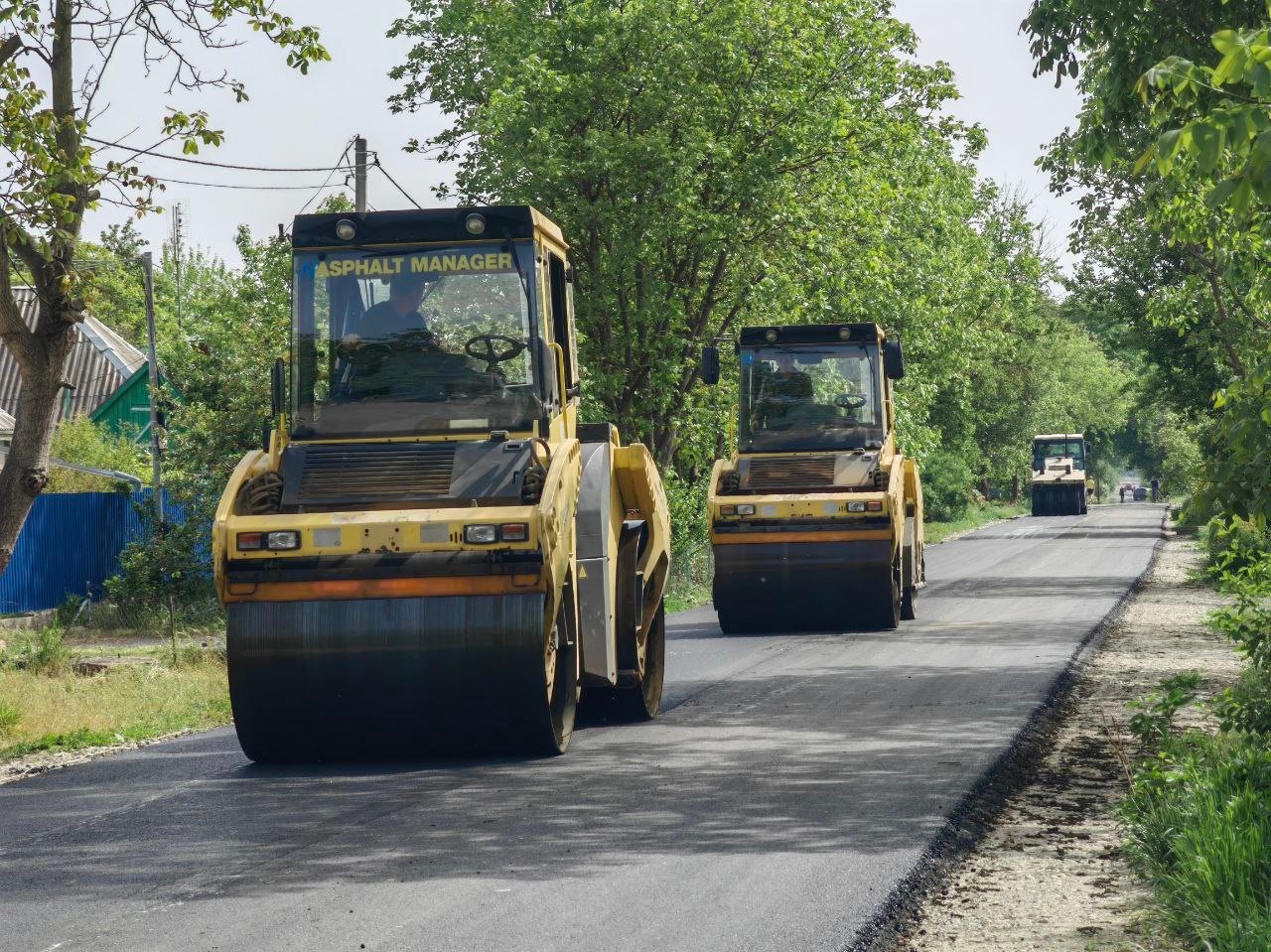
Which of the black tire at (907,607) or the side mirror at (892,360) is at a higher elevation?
the side mirror at (892,360)

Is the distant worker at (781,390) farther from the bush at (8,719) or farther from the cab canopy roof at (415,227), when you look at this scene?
the bush at (8,719)

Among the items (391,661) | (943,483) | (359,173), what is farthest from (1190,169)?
(943,483)

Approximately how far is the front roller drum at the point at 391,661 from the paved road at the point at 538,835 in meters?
0.40

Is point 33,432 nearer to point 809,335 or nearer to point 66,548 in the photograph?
point 809,335

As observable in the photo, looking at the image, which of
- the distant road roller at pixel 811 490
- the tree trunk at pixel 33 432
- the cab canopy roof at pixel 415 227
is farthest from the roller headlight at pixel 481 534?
the distant road roller at pixel 811 490

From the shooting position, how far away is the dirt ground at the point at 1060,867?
20.2 ft

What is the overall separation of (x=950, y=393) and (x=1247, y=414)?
49.3m

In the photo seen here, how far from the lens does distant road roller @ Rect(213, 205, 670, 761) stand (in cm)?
918

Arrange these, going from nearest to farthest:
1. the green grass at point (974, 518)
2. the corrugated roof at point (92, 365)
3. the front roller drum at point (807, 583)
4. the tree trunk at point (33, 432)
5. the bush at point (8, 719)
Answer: the bush at point (8, 719) → the tree trunk at point (33, 432) → the front roller drum at point (807, 583) → the green grass at point (974, 518) → the corrugated roof at point (92, 365)

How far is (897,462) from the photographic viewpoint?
19250 mm

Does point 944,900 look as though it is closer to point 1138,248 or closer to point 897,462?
point 897,462

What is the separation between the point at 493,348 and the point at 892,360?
383 inches

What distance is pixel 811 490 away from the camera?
18.6m

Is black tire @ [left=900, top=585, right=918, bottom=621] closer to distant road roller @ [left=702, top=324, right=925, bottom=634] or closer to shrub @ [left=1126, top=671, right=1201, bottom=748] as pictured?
distant road roller @ [left=702, top=324, right=925, bottom=634]
